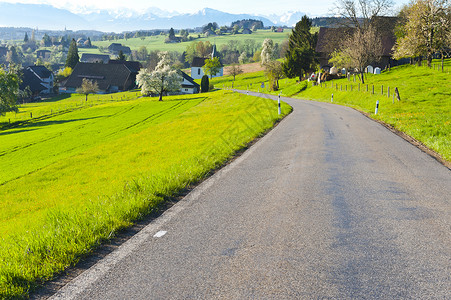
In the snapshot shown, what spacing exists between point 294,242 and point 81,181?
13.5 meters

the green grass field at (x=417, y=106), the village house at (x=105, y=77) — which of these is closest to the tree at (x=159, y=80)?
the green grass field at (x=417, y=106)

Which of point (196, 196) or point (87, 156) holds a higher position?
point (196, 196)

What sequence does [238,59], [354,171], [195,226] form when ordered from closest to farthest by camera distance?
[195,226]
[354,171]
[238,59]

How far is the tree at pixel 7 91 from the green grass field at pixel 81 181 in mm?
17860

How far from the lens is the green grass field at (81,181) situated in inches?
181

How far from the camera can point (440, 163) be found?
1025 cm

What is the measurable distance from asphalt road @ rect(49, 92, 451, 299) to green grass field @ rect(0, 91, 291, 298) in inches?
21.5

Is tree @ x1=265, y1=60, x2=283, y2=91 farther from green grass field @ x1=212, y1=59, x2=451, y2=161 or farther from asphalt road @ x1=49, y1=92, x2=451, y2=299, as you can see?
asphalt road @ x1=49, y1=92, x2=451, y2=299

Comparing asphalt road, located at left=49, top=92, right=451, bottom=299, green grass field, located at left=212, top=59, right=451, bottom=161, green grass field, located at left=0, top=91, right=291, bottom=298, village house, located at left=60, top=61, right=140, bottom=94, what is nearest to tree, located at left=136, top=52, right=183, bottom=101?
green grass field, located at left=0, top=91, right=291, bottom=298

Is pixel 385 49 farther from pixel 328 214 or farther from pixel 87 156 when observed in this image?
pixel 328 214

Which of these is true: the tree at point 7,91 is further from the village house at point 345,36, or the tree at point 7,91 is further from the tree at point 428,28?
the tree at point 428,28

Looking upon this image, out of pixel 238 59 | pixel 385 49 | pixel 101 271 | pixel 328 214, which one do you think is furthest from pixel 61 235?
pixel 238 59

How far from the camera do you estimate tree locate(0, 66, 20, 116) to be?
53.6 metres

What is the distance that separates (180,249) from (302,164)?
5.77 m
